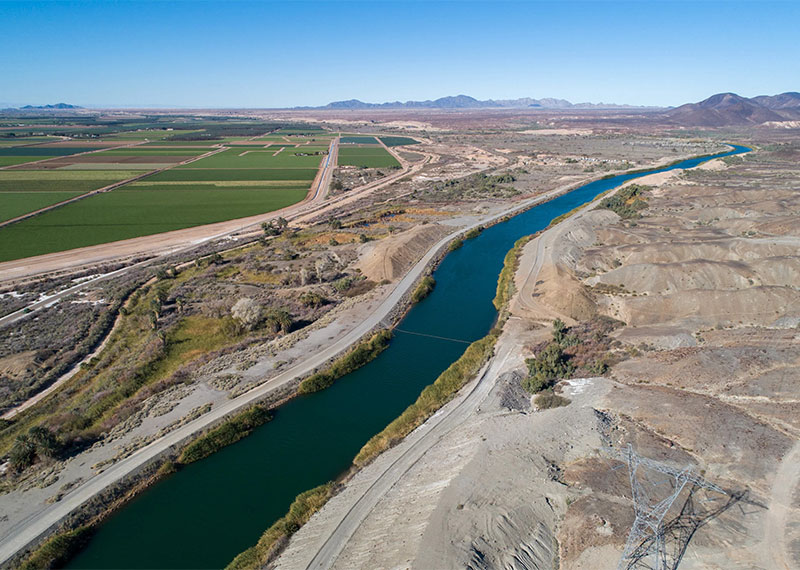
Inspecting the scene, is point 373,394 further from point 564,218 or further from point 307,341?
point 564,218

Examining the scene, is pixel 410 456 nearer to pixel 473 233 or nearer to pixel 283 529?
pixel 283 529

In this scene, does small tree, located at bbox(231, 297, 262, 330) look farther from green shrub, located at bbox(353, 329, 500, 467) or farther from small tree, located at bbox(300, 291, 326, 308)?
green shrub, located at bbox(353, 329, 500, 467)

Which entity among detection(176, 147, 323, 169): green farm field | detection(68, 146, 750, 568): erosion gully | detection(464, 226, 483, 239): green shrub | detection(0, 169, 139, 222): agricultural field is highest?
detection(176, 147, 323, 169): green farm field

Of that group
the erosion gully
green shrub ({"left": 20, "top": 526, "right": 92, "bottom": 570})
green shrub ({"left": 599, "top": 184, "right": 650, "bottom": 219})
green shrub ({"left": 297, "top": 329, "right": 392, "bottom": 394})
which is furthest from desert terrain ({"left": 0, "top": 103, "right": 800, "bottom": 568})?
green shrub ({"left": 599, "top": 184, "right": 650, "bottom": 219})

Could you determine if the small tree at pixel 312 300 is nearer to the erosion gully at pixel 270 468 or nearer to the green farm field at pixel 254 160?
the erosion gully at pixel 270 468

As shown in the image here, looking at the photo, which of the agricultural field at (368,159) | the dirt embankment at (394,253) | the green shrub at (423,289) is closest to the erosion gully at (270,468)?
the green shrub at (423,289)

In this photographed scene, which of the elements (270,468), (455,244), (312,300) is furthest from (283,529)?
(455,244)

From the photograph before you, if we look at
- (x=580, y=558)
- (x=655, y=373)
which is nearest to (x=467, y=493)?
(x=580, y=558)
